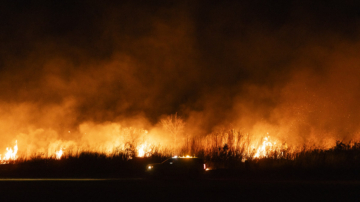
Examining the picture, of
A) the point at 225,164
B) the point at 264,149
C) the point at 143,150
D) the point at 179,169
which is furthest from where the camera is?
the point at 143,150

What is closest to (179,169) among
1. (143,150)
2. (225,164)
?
(225,164)

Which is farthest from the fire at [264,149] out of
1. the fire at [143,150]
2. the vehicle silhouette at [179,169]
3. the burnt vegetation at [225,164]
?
the fire at [143,150]

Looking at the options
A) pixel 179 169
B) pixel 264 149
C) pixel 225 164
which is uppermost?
pixel 264 149

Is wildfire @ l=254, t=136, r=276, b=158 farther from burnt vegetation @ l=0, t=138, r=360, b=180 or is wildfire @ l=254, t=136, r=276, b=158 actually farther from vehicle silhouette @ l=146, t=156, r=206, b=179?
vehicle silhouette @ l=146, t=156, r=206, b=179

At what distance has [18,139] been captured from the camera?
48469 mm

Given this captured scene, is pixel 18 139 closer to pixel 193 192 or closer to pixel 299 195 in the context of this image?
pixel 193 192

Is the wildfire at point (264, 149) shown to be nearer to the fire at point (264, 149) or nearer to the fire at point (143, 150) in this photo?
the fire at point (264, 149)

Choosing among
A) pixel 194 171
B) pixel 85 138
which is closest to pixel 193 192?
pixel 194 171

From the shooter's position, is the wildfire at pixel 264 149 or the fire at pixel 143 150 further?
the fire at pixel 143 150

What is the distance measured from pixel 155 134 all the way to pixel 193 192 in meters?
35.5

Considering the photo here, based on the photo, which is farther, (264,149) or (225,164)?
(264,149)

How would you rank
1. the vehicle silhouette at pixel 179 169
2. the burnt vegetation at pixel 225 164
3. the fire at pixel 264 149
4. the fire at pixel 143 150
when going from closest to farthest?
the vehicle silhouette at pixel 179 169 → the burnt vegetation at pixel 225 164 → the fire at pixel 264 149 → the fire at pixel 143 150

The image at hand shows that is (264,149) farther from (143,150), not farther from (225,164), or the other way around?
→ (143,150)

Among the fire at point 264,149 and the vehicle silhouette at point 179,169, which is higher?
the fire at point 264,149
